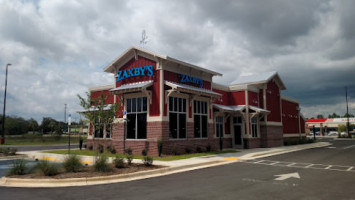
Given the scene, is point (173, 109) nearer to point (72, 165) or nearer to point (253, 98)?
point (72, 165)

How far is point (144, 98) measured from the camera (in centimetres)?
2122

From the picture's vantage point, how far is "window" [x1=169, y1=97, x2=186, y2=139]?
20719mm

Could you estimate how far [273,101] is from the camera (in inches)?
1297

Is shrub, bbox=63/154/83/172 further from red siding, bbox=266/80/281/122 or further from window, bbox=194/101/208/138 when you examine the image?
red siding, bbox=266/80/281/122

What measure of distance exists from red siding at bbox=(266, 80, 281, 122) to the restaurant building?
7.71 feet

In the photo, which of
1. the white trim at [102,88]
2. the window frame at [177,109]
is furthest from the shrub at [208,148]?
the white trim at [102,88]

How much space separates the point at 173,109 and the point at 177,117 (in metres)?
0.79

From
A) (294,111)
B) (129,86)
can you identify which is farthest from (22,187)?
(294,111)

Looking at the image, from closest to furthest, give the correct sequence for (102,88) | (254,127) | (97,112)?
(97,112), (102,88), (254,127)

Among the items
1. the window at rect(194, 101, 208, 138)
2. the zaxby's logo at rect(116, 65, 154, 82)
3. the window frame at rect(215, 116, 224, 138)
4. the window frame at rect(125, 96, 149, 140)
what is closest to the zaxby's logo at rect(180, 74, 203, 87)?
the window at rect(194, 101, 208, 138)

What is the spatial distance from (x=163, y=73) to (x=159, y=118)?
3.55m

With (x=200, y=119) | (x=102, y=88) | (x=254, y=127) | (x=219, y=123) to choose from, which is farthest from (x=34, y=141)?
(x=254, y=127)

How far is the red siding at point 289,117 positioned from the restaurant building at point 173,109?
885cm

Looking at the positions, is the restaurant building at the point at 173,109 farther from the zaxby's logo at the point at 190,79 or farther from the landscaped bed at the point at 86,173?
the landscaped bed at the point at 86,173
